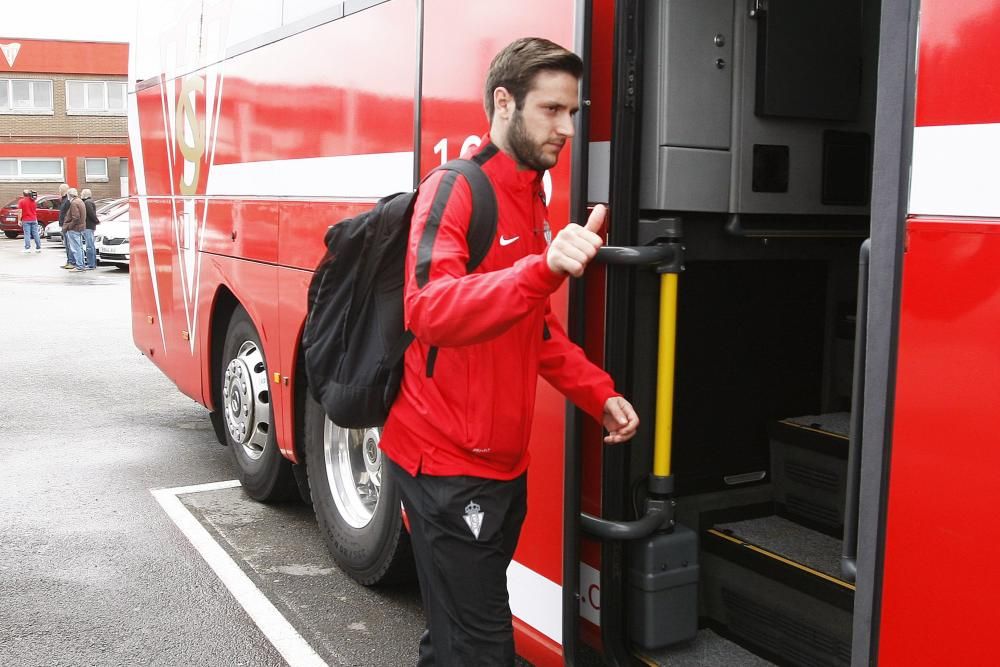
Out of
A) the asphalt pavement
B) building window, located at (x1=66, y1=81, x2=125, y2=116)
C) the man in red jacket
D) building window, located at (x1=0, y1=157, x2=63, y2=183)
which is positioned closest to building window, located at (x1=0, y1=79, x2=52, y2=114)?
building window, located at (x1=66, y1=81, x2=125, y2=116)

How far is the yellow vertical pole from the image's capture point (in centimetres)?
296

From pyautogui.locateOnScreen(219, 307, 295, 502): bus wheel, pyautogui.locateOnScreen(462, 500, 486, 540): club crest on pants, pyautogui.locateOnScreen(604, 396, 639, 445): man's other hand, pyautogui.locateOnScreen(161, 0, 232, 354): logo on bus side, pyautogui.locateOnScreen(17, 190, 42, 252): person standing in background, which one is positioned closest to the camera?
pyautogui.locateOnScreen(462, 500, 486, 540): club crest on pants

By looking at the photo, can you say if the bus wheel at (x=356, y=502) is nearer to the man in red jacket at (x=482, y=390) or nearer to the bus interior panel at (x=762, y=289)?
the bus interior panel at (x=762, y=289)

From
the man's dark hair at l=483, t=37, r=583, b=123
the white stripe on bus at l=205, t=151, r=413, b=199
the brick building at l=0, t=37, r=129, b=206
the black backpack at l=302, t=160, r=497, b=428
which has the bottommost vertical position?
the black backpack at l=302, t=160, r=497, b=428

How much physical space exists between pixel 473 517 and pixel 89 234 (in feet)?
74.0

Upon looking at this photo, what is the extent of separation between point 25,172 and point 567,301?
4919 cm

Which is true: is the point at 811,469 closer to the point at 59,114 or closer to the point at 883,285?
the point at 883,285

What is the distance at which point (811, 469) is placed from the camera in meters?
3.54

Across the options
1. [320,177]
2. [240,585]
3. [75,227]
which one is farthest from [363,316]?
[75,227]

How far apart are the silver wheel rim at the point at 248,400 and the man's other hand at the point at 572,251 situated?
11.3 ft

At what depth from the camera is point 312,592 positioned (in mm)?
4570

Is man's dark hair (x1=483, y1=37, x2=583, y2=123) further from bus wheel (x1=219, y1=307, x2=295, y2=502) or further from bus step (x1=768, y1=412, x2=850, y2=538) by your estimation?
bus wheel (x1=219, y1=307, x2=295, y2=502)

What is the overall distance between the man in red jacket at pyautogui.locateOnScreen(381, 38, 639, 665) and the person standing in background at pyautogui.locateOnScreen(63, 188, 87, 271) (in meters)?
21.2

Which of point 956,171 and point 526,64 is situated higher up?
point 526,64
